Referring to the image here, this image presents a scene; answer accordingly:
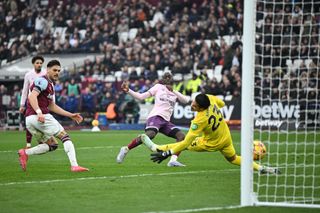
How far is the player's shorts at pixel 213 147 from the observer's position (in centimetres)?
1363

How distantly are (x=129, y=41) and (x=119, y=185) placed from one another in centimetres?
2640

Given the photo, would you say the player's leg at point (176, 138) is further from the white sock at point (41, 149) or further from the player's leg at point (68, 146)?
the white sock at point (41, 149)

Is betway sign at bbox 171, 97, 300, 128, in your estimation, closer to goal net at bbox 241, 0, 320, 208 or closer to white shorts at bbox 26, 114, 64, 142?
A: goal net at bbox 241, 0, 320, 208

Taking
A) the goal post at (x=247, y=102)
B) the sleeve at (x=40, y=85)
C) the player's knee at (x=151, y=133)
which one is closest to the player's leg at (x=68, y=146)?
the sleeve at (x=40, y=85)

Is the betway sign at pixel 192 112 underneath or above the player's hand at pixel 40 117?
underneath

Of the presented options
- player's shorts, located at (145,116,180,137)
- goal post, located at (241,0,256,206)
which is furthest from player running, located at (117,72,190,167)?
goal post, located at (241,0,256,206)

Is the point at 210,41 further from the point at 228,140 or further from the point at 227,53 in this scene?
the point at 228,140

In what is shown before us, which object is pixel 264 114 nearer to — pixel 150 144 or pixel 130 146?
pixel 130 146

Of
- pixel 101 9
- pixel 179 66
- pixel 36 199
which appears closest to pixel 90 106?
pixel 179 66

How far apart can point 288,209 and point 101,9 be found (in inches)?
1275

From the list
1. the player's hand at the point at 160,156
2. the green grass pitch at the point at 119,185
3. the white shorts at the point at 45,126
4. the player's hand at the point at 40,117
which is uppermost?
the player's hand at the point at 40,117

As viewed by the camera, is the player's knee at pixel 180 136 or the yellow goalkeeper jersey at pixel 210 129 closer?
the yellow goalkeeper jersey at pixel 210 129

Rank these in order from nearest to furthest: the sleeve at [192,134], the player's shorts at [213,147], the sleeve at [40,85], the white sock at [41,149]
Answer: the sleeve at [192,134] < the player's shorts at [213,147] < the sleeve at [40,85] < the white sock at [41,149]

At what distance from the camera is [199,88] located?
3244 centimetres
